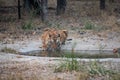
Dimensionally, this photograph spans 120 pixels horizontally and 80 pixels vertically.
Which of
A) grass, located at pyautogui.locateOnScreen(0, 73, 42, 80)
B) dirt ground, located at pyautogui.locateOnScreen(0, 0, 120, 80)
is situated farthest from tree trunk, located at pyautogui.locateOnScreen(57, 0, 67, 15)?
grass, located at pyautogui.locateOnScreen(0, 73, 42, 80)

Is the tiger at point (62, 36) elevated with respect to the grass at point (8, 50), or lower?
elevated

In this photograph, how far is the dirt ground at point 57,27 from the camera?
10.6m

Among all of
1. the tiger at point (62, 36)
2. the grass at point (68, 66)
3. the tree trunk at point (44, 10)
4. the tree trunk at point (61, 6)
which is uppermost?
the grass at point (68, 66)

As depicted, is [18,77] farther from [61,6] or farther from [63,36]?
[61,6]

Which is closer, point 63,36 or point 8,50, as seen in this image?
point 8,50

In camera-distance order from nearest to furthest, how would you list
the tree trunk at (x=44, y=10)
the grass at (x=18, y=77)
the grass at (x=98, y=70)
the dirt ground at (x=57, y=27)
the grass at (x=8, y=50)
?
the grass at (x=18, y=77)
the grass at (x=98, y=70)
the dirt ground at (x=57, y=27)
the grass at (x=8, y=50)
the tree trunk at (x=44, y=10)

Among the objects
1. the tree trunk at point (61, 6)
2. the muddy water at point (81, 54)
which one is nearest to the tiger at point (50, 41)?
the muddy water at point (81, 54)

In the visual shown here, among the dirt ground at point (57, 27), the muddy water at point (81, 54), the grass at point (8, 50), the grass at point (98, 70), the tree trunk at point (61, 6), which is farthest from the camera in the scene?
the tree trunk at point (61, 6)

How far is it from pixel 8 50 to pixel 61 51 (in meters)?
1.78

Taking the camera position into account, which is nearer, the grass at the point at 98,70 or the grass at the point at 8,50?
the grass at the point at 98,70

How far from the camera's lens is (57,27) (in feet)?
62.4

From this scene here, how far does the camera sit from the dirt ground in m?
10.6

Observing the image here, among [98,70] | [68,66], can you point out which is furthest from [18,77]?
[98,70]

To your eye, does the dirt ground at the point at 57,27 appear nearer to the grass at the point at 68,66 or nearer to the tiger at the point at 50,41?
the grass at the point at 68,66
